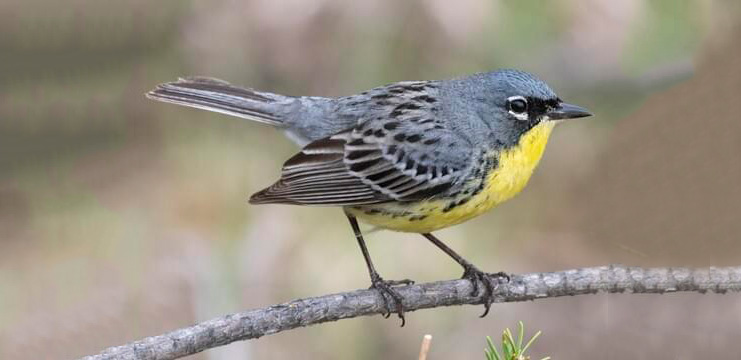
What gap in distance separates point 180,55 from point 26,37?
1533 millimetres

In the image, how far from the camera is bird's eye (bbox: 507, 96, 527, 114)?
505 centimetres

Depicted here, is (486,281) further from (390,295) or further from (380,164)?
(380,164)

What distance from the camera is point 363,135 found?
5.36 meters

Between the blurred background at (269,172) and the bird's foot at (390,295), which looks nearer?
the bird's foot at (390,295)

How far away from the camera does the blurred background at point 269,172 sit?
7.38 meters

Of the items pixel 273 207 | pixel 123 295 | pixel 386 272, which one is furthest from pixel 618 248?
pixel 123 295

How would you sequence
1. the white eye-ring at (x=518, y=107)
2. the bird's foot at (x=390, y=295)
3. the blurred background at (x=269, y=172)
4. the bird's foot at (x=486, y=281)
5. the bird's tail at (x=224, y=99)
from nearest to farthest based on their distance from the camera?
1. the bird's foot at (x=390, y=295)
2. the bird's foot at (x=486, y=281)
3. the white eye-ring at (x=518, y=107)
4. the bird's tail at (x=224, y=99)
5. the blurred background at (x=269, y=172)

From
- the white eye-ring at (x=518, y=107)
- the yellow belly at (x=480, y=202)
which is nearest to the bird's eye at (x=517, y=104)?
the white eye-ring at (x=518, y=107)

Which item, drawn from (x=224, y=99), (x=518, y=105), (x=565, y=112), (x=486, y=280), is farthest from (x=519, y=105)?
(x=224, y=99)

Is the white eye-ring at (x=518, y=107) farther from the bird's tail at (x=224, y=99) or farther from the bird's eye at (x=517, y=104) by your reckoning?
the bird's tail at (x=224, y=99)

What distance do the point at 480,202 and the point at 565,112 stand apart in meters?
0.63

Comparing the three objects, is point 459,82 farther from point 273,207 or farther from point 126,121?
point 126,121

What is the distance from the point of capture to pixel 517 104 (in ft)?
16.6

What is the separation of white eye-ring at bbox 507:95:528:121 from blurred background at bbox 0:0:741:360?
126 centimetres
